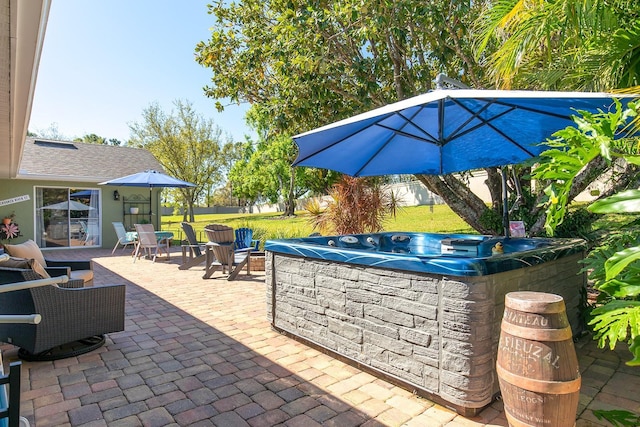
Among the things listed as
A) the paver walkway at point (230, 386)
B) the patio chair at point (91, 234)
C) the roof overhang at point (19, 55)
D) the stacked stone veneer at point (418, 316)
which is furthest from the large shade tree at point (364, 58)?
the patio chair at point (91, 234)

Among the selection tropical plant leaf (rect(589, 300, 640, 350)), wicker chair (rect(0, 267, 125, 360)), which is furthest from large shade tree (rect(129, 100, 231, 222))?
tropical plant leaf (rect(589, 300, 640, 350))

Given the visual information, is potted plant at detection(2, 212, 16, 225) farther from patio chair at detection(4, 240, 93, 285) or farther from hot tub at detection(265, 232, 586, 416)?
hot tub at detection(265, 232, 586, 416)

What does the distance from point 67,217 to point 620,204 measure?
50.1ft

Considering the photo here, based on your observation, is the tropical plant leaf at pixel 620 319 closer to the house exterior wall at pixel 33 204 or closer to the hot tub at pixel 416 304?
the hot tub at pixel 416 304

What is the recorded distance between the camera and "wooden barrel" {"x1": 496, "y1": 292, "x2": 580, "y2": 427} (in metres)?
1.91

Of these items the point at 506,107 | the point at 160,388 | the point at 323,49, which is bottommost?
the point at 160,388

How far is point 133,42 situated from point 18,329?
34.7ft

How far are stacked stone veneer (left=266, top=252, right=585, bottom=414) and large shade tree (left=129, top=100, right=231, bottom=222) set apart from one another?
935 inches

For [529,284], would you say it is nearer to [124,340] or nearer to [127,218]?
[124,340]

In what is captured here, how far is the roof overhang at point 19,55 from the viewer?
2293 mm

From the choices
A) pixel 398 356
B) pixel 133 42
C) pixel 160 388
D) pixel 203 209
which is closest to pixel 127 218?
pixel 133 42

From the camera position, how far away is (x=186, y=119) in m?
25.7

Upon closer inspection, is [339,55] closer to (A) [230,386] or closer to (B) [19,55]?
(B) [19,55]

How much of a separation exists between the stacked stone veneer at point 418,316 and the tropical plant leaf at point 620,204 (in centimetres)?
118
